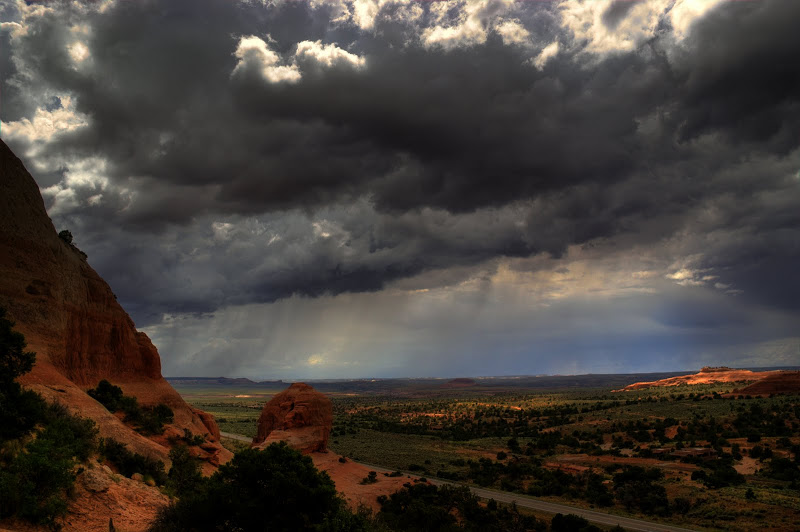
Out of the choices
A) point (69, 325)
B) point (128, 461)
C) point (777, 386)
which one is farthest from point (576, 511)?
point (777, 386)

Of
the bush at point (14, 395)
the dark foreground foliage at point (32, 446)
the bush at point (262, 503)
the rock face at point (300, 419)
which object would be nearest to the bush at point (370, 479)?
the rock face at point (300, 419)

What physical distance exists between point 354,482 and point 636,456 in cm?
4412

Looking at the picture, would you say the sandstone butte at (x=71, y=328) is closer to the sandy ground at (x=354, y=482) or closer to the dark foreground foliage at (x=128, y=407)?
the dark foreground foliage at (x=128, y=407)

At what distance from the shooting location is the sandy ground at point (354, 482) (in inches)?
1581

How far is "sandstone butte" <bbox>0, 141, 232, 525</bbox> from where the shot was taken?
31438 millimetres

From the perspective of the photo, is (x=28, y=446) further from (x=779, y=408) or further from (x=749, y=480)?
(x=779, y=408)

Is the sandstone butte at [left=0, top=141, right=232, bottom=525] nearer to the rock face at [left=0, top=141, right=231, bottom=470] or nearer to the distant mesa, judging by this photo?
the rock face at [left=0, top=141, right=231, bottom=470]

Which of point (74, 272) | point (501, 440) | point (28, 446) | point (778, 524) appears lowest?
point (501, 440)

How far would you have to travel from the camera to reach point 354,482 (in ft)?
150

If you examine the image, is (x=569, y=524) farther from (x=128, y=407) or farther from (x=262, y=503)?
(x=128, y=407)

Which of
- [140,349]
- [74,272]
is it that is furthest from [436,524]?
[74,272]

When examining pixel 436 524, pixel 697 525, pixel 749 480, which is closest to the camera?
pixel 436 524

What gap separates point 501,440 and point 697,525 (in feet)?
160

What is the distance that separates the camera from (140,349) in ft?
162
